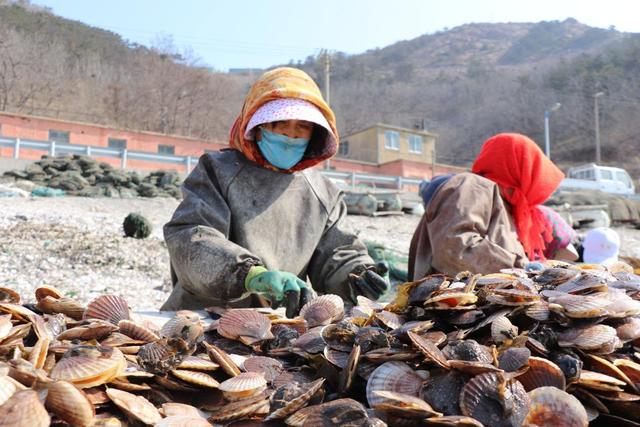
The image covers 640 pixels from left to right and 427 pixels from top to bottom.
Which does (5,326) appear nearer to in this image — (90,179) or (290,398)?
(290,398)

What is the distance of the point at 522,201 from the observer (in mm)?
3645

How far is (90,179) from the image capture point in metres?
15.4

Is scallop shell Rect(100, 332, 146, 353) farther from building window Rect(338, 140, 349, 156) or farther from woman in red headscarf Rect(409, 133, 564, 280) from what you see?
building window Rect(338, 140, 349, 156)

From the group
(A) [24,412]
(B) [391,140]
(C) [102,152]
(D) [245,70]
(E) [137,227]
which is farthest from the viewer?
(D) [245,70]

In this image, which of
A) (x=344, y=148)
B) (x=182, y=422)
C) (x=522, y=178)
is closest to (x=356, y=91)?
(x=344, y=148)

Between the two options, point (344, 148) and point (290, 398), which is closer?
point (290, 398)

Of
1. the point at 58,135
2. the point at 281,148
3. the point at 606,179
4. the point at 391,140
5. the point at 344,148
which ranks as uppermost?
the point at 391,140

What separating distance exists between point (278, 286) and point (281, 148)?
92 centimetres

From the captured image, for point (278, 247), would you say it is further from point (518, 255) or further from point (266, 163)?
point (518, 255)

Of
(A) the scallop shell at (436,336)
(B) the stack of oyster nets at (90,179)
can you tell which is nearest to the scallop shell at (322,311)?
(A) the scallop shell at (436,336)

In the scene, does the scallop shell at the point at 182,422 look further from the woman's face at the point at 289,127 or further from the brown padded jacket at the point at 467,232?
the brown padded jacket at the point at 467,232

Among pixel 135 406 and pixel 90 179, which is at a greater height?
pixel 135 406

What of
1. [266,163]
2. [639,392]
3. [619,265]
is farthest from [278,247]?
[639,392]

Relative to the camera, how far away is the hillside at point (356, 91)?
41219 mm
